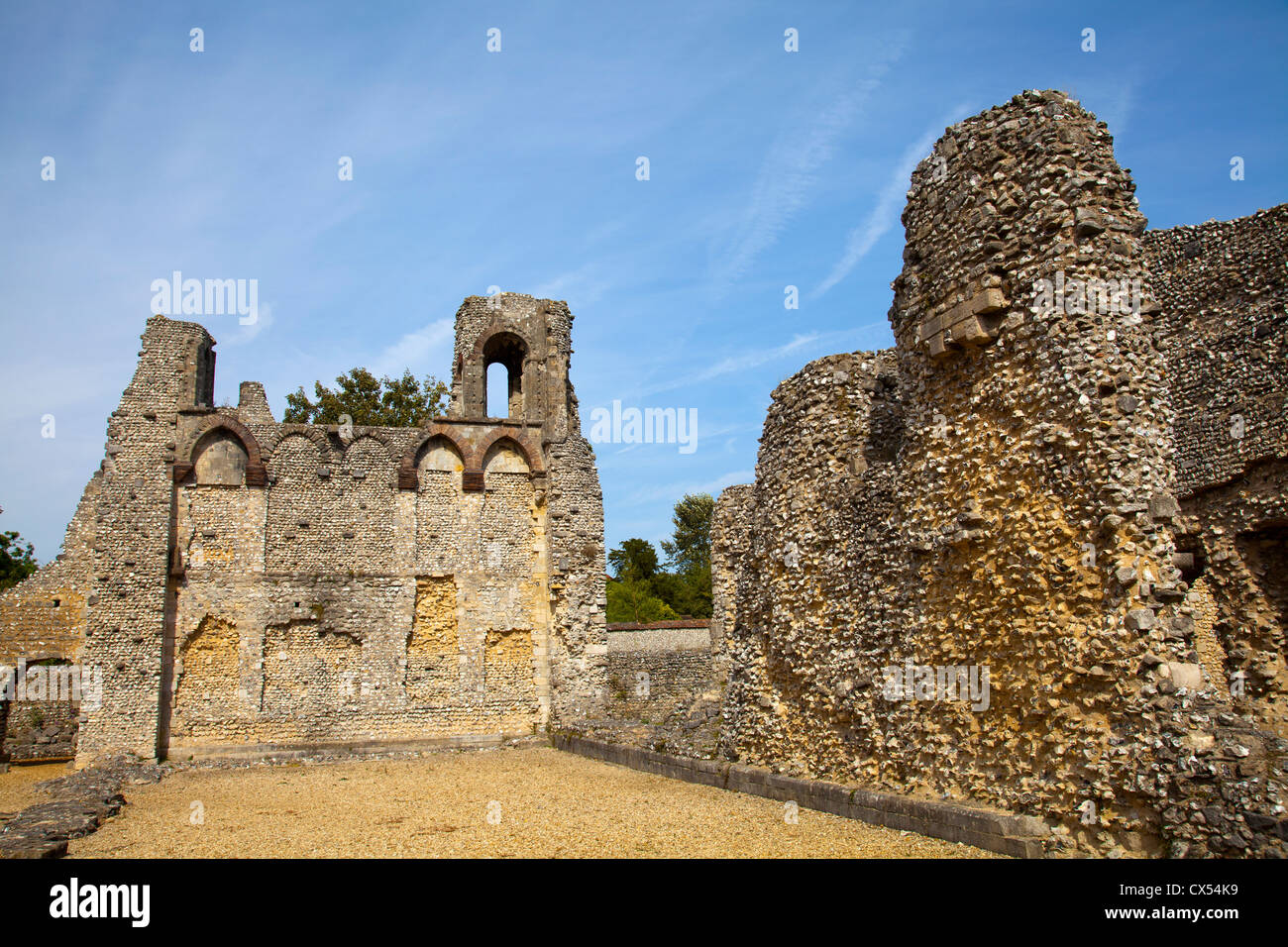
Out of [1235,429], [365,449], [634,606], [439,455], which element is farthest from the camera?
[634,606]

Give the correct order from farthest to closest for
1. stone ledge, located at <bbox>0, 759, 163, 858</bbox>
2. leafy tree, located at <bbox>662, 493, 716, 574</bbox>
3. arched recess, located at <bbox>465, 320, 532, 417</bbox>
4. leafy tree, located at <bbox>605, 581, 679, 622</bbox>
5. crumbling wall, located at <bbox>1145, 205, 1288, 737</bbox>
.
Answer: leafy tree, located at <bbox>662, 493, 716, 574</bbox>
leafy tree, located at <bbox>605, 581, 679, 622</bbox>
arched recess, located at <bbox>465, 320, 532, 417</bbox>
crumbling wall, located at <bbox>1145, 205, 1288, 737</bbox>
stone ledge, located at <bbox>0, 759, 163, 858</bbox>

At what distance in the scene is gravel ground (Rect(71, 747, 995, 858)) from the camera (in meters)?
7.24

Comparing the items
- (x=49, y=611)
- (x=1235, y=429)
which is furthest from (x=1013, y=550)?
(x=49, y=611)

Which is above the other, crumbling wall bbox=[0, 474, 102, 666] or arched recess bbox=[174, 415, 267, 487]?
arched recess bbox=[174, 415, 267, 487]

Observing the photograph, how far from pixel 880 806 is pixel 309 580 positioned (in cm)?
1340

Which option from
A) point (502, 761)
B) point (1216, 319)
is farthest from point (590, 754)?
point (1216, 319)

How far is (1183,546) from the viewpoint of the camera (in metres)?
12.8

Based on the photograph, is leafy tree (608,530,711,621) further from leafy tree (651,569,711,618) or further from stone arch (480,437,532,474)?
stone arch (480,437,532,474)

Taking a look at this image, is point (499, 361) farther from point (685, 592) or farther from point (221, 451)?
point (685, 592)

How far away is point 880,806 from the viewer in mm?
7516

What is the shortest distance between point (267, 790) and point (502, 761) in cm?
400

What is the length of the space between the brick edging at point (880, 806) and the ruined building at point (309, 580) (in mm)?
6704

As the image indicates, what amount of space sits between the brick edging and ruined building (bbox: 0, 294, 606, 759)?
670 centimetres

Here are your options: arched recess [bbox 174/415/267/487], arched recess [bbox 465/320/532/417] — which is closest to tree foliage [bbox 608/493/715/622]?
arched recess [bbox 465/320/532/417]
